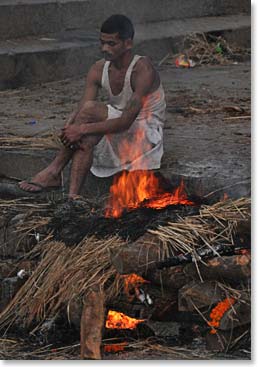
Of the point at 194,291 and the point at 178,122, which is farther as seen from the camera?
the point at 178,122

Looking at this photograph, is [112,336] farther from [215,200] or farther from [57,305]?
[215,200]

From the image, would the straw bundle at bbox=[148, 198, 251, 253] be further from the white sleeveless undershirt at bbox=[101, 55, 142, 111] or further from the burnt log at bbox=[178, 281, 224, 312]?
the white sleeveless undershirt at bbox=[101, 55, 142, 111]

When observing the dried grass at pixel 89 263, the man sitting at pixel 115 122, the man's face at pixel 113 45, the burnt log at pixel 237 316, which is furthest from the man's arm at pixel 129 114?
the burnt log at pixel 237 316

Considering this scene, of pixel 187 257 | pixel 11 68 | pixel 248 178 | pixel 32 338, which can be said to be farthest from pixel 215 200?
pixel 11 68

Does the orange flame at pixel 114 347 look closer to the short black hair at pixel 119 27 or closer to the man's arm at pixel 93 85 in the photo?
the man's arm at pixel 93 85

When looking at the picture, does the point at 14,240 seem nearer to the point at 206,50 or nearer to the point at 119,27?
the point at 119,27

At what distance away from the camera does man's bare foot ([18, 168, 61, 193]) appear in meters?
7.48

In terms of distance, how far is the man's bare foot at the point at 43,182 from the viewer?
295 inches

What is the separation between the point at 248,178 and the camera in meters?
6.97

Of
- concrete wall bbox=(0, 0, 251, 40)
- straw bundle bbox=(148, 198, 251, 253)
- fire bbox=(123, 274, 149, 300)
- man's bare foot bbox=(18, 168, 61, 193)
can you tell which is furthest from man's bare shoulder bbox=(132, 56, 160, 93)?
concrete wall bbox=(0, 0, 251, 40)

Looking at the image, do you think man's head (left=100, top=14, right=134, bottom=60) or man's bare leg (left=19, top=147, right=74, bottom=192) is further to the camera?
man's bare leg (left=19, top=147, right=74, bottom=192)

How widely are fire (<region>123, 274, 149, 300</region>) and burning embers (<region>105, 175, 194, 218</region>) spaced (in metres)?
0.51

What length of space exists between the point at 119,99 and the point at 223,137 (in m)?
1.02

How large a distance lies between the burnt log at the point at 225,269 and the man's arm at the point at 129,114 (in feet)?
4.36
